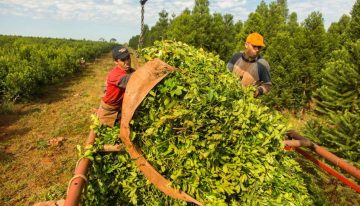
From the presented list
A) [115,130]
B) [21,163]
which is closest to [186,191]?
[115,130]

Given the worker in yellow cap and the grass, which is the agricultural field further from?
the worker in yellow cap

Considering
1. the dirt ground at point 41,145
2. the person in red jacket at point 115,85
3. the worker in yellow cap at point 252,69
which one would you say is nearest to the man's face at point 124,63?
the person in red jacket at point 115,85

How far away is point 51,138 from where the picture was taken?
38.4ft

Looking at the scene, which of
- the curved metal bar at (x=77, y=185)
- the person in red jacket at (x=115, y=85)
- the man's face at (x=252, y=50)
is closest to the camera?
the curved metal bar at (x=77, y=185)

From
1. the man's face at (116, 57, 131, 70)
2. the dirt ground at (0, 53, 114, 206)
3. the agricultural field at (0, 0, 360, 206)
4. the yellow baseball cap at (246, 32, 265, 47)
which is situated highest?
the yellow baseball cap at (246, 32, 265, 47)

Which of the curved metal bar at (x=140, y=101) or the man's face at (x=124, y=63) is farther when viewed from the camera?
the man's face at (x=124, y=63)

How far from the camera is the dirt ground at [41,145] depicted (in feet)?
26.1

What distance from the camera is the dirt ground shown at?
7.96 metres

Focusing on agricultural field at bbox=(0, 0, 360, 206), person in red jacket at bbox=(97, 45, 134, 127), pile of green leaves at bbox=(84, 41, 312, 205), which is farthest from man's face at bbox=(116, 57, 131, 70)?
pile of green leaves at bbox=(84, 41, 312, 205)

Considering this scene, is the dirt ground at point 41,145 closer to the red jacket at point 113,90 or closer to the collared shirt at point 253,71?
the red jacket at point 113,90

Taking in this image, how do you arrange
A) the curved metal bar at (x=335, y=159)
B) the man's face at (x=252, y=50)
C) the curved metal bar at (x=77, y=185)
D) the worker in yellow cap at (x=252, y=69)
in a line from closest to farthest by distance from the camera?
the curved metal bar at (x=77, y=185) → the curved metal bar at (x=335, y=159) → the man's face at (x=252, y=50) → the worker in yellow cap at (x=252, y=69)

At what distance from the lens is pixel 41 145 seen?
10875 millimetres

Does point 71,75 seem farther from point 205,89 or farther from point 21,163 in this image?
point 205,89

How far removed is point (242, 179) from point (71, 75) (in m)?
28.1
